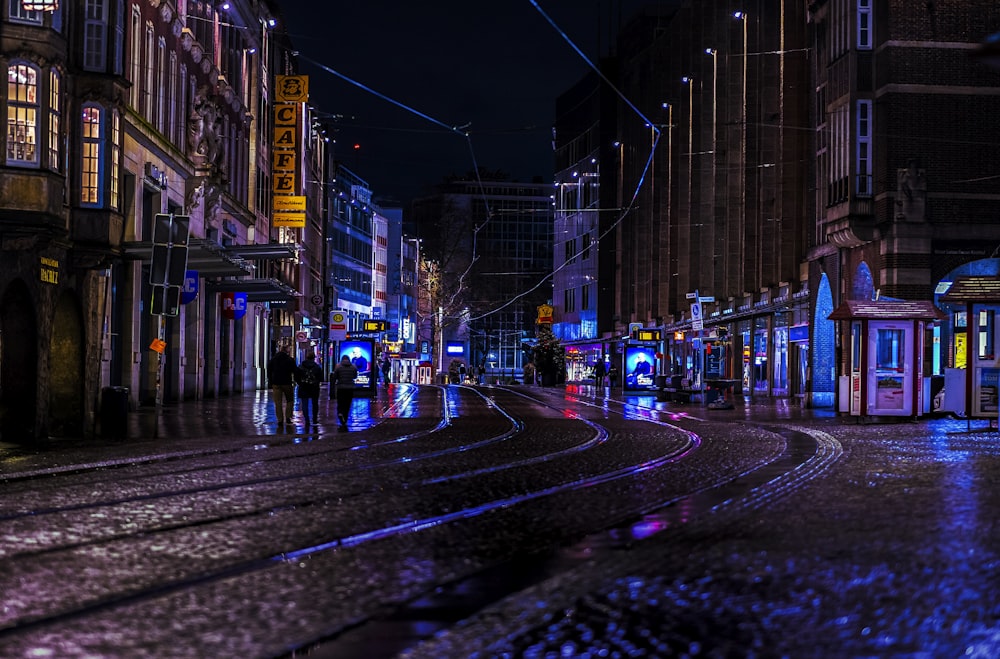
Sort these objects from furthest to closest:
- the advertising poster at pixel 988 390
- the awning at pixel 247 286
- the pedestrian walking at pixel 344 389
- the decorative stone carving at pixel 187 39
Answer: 1. the awning at pixel 247 286
2. the decorative stone carving at pixel 187 39
3. the pedestrian walking at pixel 344 389
4. the advertising poster at pixel 988 390

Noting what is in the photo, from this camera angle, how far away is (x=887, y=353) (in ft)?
109

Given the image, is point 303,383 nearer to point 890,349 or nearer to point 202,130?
point 890,349

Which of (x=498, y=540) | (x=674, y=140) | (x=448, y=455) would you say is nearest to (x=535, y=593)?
(x=498, y=540)

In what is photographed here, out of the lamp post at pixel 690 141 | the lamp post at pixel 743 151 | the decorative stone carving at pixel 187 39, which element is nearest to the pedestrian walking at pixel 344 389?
the decorative stone carving at pixel 187 39

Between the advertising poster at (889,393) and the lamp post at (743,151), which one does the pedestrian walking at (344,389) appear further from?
the lamp post at (743,151)

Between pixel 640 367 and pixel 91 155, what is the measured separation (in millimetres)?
42486

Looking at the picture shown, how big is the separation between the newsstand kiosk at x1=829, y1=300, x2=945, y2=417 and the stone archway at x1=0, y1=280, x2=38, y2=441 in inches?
689

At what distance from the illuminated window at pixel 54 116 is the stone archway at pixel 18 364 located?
7.76 feet

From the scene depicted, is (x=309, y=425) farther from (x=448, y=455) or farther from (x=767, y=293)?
(x=767, y=293)

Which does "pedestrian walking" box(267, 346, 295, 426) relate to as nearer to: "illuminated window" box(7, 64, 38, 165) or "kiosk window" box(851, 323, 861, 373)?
"illuminated window" box(7, 64, 38, 165)

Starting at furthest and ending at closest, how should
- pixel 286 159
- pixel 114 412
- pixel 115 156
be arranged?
pixel 286 159, pixel 115 156, pixel 114 412

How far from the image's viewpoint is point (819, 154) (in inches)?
2035

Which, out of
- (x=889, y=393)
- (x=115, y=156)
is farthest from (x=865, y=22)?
(x=115, y=156)

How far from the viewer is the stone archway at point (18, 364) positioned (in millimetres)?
24109
